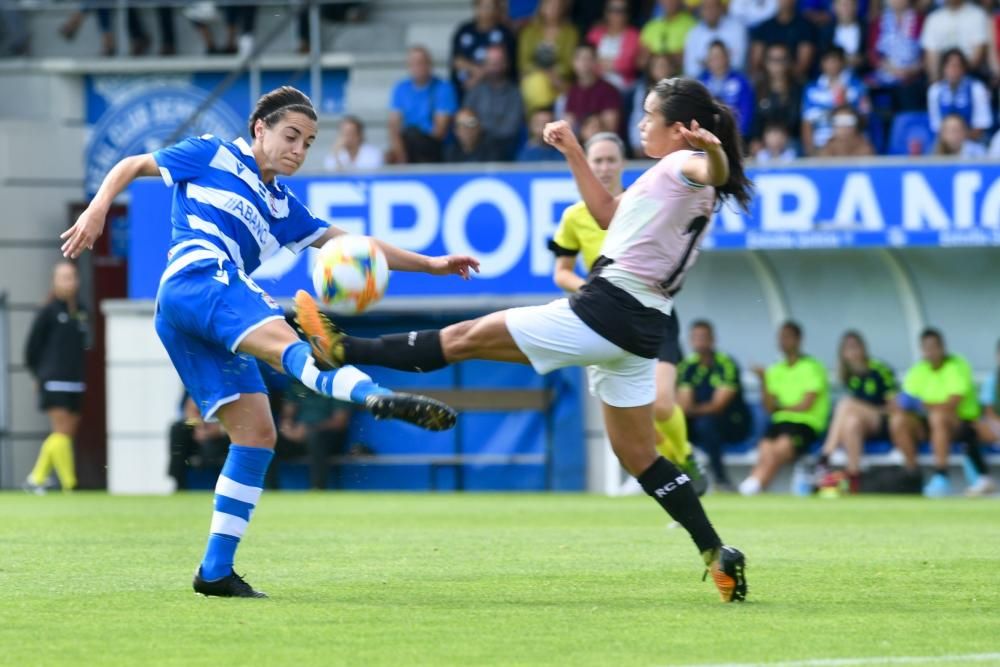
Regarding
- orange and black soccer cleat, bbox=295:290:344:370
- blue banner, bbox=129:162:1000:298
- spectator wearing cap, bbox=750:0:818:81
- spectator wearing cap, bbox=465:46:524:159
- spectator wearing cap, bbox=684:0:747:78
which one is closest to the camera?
orange and black soccer cleat, bbox=295:290:344:370

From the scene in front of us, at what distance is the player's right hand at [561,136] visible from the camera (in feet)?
24.3

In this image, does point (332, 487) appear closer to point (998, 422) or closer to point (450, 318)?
point (450, 318)

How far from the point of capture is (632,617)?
6.91 metres

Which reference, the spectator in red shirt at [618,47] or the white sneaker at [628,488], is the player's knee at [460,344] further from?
the spectator in red shirt at [618,47]

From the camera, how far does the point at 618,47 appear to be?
20.7 meters

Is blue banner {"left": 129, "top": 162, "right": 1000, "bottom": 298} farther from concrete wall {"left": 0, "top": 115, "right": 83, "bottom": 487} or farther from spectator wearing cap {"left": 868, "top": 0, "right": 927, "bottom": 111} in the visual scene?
concrete wall {"left": 0, "top": 115, "right": 83, "bottom": 487}

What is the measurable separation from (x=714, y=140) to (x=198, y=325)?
7.05 feet

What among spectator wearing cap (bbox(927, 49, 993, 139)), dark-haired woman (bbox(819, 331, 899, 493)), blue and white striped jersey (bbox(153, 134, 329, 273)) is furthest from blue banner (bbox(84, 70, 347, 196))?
blue and white striped jersey (bbox(153, 134, 329, 273))

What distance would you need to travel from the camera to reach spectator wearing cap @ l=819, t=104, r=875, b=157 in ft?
62.7

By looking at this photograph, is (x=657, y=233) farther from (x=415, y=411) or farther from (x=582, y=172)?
(x=415, y=411)

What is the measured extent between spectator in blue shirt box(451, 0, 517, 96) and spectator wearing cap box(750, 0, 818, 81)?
2762 mm

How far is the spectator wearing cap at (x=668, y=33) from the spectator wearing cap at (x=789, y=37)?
2.73 ft

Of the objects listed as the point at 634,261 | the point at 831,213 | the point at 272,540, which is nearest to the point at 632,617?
the point at 634,261

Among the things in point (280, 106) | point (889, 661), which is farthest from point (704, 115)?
point (889, 661)
